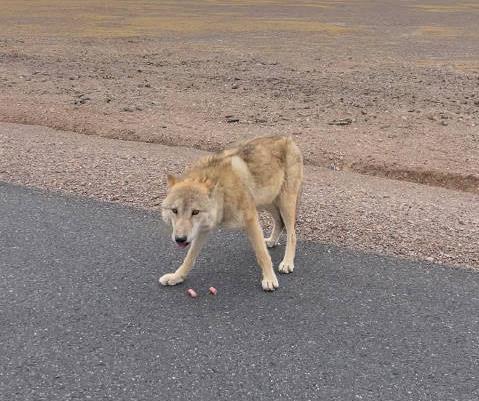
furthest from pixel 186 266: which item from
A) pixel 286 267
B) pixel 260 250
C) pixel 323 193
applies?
pixel 323 193

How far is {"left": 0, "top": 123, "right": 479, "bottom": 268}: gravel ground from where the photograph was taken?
6.36 m

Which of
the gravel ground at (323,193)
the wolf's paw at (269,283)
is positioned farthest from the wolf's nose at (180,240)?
the gravel ground at (323,193)

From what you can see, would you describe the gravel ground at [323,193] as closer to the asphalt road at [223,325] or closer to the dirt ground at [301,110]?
the dirt ground at [301,110]

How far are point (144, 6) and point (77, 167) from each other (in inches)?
1811

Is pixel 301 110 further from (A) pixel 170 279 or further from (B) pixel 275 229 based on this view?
(A) pixel 170 279

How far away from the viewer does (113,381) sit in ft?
13.1

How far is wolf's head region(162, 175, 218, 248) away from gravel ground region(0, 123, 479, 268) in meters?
1.89

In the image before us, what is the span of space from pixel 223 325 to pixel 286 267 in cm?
125

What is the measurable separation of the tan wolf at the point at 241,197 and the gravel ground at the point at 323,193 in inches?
32.2

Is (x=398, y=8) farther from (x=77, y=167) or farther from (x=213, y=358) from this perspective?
(x=213, y=358)

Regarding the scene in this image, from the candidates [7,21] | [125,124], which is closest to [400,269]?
[125,124]

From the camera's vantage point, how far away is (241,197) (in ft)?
17.8

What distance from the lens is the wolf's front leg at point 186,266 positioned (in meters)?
5.44

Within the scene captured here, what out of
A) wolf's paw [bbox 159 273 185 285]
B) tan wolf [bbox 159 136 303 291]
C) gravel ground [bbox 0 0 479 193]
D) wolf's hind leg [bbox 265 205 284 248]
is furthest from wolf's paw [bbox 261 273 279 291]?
gravel ground [bbox 0 0 479 193]
